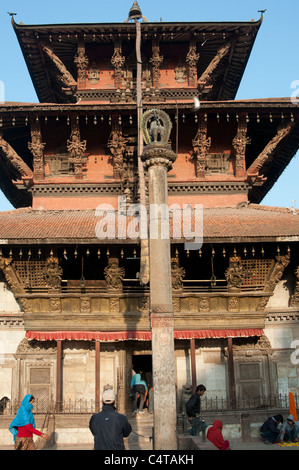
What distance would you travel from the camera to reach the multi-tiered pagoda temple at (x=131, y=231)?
561 inches

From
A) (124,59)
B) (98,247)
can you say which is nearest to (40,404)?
(98,247)

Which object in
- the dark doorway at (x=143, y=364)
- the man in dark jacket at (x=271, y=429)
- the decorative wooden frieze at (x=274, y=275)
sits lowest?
the man in dark jacket at (x=271, y=429)

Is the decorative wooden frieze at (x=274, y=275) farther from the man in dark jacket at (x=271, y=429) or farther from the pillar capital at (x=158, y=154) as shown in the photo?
the pillar capital at (x=158, y=154)

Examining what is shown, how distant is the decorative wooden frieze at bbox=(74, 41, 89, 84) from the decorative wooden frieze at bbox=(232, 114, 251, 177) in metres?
6.09

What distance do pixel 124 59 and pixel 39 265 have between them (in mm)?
Answer: 8407

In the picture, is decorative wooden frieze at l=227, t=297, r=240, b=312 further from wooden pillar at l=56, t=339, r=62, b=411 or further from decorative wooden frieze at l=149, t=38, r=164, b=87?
decorative wooden frieze at l=149, t=38, r=164, b=87

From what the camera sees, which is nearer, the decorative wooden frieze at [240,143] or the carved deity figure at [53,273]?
the carved deity figure at [53,273]

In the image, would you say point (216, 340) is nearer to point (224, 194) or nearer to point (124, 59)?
point (224, 194)

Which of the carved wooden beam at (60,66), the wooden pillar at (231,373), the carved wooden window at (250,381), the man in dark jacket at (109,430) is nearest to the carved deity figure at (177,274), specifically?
the wooden pillar at (231,373)

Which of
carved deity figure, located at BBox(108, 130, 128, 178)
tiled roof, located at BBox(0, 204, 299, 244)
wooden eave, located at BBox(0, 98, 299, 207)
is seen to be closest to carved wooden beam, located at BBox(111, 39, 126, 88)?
wooden eave, located at BBox(0, 98, 299, 207)

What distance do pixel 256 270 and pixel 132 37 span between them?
943 centimetres

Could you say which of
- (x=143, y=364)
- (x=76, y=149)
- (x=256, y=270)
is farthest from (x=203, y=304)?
(x=76, y=149)

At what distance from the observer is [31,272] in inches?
571

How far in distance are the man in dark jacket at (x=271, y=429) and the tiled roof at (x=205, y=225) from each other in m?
4.66
